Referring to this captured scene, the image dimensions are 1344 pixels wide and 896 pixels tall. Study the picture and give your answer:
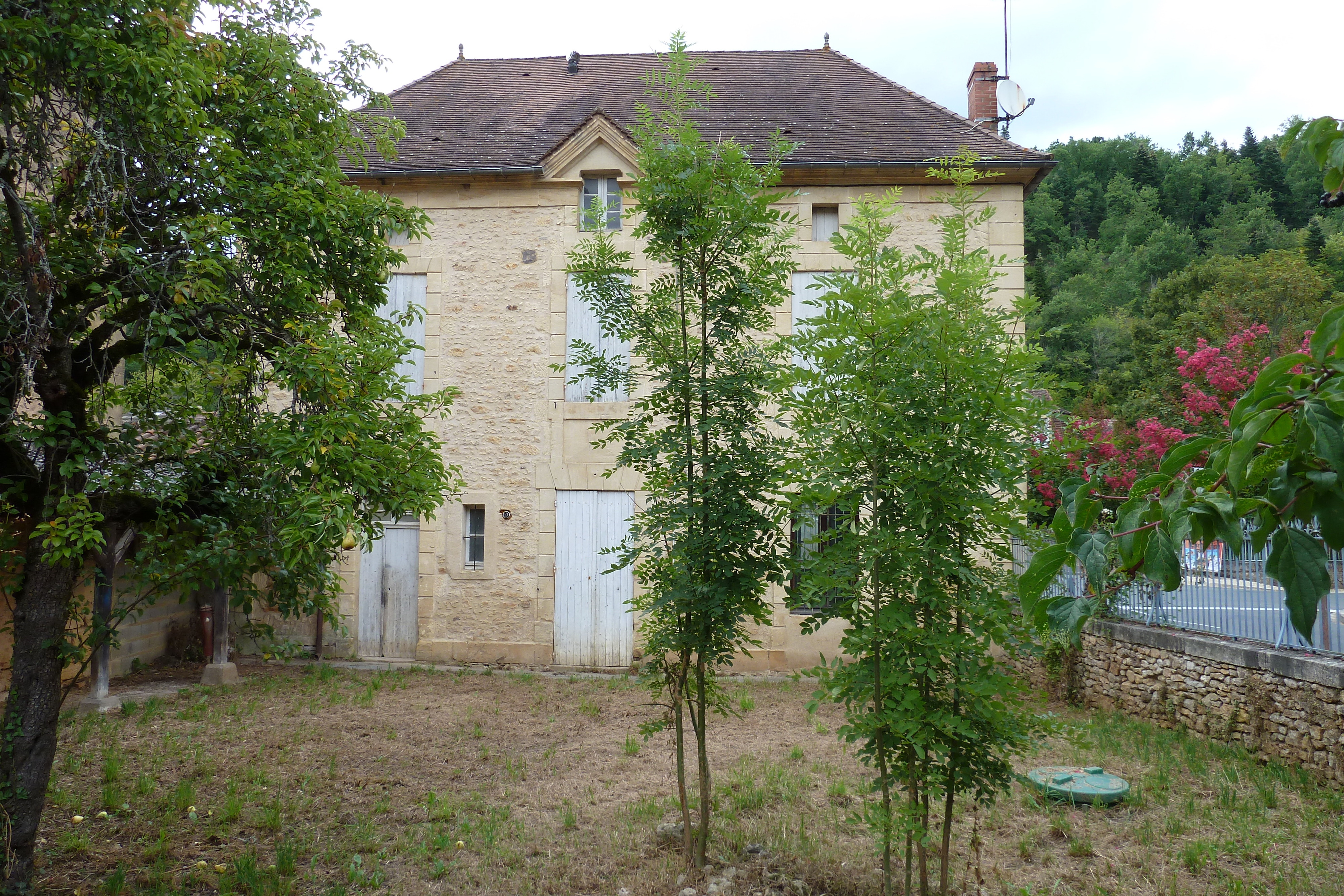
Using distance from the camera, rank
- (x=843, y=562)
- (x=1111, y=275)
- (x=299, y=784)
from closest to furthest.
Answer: (x=843, y=562), (x=299, y=784), (x=1111, y=275)

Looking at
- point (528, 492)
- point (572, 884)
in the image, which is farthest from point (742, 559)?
point (528, 492)

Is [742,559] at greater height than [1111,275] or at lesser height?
lesser

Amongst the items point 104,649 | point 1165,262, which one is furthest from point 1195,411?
point 1165,262

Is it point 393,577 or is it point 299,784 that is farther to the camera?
point 393,577

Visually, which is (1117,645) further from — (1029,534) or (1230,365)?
(1230,365)

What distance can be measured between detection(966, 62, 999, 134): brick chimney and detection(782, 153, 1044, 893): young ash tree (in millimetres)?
9844

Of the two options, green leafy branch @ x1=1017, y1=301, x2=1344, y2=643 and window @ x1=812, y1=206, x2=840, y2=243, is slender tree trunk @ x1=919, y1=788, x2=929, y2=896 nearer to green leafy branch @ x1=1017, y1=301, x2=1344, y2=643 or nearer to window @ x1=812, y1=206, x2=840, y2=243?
green leafy branch @ x1=1017, y1=301, x2=1344, y2=643

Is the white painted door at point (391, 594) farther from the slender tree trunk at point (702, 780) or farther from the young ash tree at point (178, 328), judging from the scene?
the slender tree trunk at point (702, 780)

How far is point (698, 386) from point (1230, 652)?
5610 millimetres

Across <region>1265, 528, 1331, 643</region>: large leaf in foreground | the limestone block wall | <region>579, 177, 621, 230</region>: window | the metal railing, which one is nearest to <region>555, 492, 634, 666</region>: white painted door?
the limestone block wall

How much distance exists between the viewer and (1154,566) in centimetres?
122

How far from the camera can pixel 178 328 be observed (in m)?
3.83

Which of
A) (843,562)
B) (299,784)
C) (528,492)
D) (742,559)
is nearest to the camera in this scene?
(843,562)

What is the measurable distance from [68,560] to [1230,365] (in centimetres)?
1506
